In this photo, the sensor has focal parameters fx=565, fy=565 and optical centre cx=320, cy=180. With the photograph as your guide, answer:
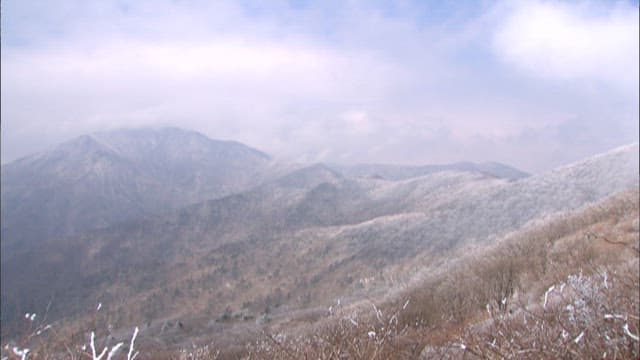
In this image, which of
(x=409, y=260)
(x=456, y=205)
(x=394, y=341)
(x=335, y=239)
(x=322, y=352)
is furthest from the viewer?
(x=335, y=239)

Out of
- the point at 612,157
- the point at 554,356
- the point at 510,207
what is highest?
the point at 554,356

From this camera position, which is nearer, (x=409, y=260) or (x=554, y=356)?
(x=554, y=356)

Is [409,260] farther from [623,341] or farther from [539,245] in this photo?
[623,341]

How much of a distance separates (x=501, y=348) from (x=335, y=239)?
17182 cm

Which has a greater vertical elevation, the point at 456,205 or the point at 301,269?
the point at 456,205

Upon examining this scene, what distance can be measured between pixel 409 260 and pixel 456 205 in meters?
41.8

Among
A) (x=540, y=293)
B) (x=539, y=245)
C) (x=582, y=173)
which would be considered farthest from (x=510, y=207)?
(x=540, y=293)

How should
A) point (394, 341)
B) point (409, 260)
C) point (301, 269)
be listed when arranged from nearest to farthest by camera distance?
point (394, 341)
point (409, 260)
point (301, 269)

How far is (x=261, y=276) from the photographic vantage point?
566 feet

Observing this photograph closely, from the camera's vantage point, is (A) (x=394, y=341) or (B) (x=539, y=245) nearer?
(A) (x=394, y=341)

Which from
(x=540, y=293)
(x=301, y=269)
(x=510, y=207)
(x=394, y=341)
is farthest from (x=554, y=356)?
(x=301, y=269)

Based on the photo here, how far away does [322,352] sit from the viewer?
22.6 feet

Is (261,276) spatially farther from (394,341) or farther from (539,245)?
(394,341)

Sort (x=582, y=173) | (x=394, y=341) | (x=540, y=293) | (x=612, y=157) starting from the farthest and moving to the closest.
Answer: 1. (x=612, y=157)
2. (x=582, y=173)
3. (x=540, y=293)
4. (x=394, y=341)
